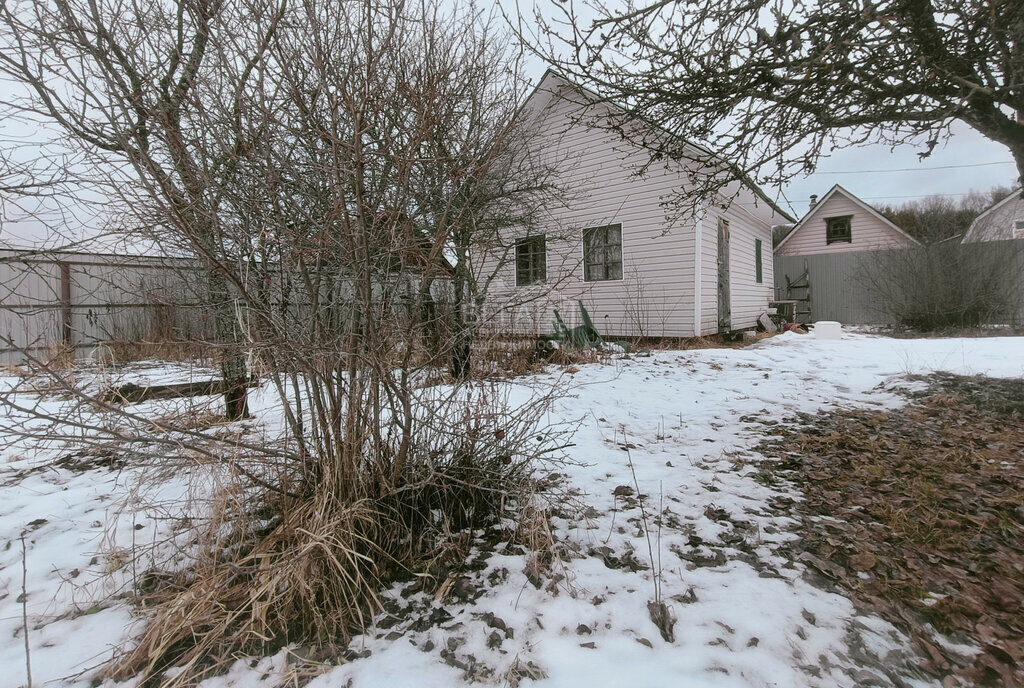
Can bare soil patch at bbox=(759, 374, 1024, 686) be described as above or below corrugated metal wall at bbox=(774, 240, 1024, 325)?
below

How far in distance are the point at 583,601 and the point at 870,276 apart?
52.0 ft

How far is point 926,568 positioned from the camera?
195 centimetres

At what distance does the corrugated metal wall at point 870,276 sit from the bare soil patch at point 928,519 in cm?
1022

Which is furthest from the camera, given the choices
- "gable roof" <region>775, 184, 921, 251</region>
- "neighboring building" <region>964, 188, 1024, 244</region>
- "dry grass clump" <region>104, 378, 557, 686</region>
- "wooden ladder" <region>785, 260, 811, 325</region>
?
"gable roof" <region>775, 184, 921, 251</region>

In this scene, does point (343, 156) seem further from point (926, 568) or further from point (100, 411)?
point (926, 568)

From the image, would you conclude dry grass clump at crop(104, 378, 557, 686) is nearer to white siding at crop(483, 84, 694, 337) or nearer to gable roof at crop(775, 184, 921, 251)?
white siding at crop(483, 84, 694, 337)

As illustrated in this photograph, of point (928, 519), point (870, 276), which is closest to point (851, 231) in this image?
point (870, 276)

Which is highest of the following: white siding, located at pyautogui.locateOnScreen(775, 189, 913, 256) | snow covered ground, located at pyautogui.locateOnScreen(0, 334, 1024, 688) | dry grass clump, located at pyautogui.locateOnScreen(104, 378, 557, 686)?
white siding, located at pyautogui.locateOnScreen(775, 189, 913, 256)

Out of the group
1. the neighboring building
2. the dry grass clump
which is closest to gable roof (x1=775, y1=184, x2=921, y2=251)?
the neighboring building

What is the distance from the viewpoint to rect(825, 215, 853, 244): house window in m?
19.0

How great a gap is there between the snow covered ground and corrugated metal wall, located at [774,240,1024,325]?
512 inches

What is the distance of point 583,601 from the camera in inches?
69.4

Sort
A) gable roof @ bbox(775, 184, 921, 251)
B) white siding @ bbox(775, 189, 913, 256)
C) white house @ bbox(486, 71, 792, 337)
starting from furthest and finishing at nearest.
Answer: white siding @ bbox(775, 189, 913, 256)
gable roof @ bbox(775, 184, 921, 251)
white house @ bbox(486, 71, 792, 337)

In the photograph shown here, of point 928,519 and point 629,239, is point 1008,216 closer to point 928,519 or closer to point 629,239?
point 629,239
